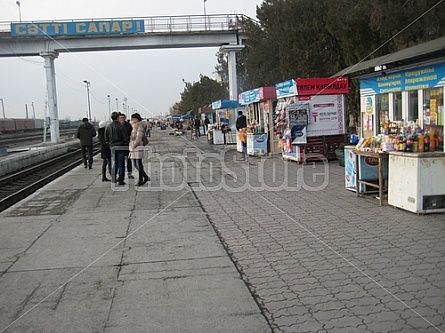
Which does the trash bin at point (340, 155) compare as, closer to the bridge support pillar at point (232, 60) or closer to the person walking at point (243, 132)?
the person walking at point (243, 132)

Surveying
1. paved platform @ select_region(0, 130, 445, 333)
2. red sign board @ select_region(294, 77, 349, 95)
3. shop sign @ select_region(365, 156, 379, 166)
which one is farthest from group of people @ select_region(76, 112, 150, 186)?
shop sign @ select_region(365, 156, 379, 166)

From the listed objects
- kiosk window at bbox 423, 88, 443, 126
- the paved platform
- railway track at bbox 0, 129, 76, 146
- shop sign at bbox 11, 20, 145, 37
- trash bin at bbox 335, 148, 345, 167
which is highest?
shop sign at bbox 11, 20, 145, 37

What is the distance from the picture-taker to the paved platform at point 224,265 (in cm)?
426

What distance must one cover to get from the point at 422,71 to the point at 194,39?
31.8 m

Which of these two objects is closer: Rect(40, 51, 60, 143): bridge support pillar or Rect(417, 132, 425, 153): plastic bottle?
Rect(417, 132, 425, 153): plastic bottle

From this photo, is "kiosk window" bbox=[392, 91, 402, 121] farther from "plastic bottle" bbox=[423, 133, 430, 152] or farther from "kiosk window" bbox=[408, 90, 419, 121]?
"plastic bottle" bbox=[423, 133, 430, 152]

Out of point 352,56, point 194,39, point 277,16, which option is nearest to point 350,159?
point 352,56

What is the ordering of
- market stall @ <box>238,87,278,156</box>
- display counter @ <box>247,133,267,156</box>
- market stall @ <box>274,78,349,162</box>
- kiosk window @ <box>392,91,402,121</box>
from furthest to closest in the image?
display counter @ <box>247,133,267,156</box>, market stall @ <box>238,87,278,156</box>, market stall @ <box>274,78,349,162</box>, kiosk window @ <box>392,91,402,121</box>

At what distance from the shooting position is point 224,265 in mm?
5777

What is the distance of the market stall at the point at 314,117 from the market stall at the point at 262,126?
2.71 m

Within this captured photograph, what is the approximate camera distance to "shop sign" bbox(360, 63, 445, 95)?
311 inches

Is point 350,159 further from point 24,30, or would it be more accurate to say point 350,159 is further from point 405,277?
point 24,30

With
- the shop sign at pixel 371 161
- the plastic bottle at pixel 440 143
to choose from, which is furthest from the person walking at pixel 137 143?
the plastic bottle at pixel 440 143

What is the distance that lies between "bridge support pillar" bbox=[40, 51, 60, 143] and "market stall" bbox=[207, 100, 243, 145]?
16843mm
